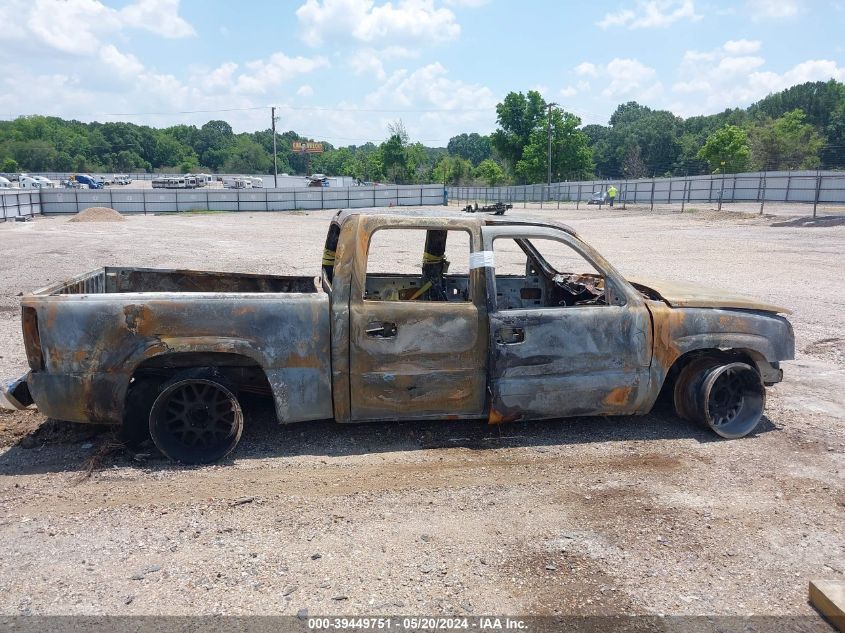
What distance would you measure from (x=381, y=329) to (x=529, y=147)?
77.7 meters

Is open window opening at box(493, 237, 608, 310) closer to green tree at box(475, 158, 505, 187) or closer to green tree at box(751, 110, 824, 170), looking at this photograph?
green tree at box(751, 110, 824, 170)

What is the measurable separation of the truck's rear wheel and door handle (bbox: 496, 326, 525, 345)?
1578 mm

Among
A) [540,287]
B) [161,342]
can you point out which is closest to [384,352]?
[161,342]

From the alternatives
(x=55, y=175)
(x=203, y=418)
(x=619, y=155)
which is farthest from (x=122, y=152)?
(x=203, y=418)

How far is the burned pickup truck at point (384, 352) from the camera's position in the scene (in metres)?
4.50

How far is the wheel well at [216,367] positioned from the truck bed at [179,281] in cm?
120

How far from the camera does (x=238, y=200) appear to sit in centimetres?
4547

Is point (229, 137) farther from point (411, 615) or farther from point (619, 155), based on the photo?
point (411, 615)

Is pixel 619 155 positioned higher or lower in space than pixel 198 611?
higher

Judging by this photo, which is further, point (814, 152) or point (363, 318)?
point (814, 152)

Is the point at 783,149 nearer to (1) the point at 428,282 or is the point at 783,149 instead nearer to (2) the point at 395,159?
(2) the point at 395,159

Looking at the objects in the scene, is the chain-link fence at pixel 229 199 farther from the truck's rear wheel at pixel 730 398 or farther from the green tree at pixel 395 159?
the truck's rear wheel at pixel 730 398

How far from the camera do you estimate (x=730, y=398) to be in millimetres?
5352

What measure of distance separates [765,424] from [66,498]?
553 cm
